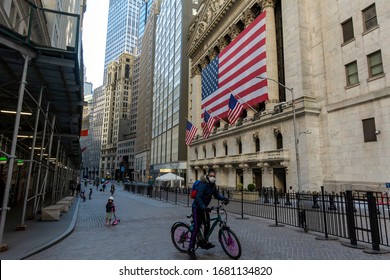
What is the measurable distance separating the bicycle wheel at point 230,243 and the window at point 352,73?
2449 cm

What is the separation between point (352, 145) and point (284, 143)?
24.7 ft

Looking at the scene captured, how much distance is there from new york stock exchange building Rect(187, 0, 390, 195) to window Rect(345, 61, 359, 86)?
96mm

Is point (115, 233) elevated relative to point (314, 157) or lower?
lower

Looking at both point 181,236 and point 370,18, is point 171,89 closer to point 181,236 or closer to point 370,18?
point 370,18

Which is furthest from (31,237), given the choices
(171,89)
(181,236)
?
(171,89)

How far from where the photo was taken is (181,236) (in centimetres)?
711

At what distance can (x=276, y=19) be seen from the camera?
125 feet

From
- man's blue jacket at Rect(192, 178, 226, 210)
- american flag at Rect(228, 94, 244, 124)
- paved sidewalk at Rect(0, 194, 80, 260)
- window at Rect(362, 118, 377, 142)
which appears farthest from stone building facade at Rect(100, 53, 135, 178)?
man's blue jacket at Rect(192, 178, 226, 210)

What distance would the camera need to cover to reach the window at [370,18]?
2364 centimetres

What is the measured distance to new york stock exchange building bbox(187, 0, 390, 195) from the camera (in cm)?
2316

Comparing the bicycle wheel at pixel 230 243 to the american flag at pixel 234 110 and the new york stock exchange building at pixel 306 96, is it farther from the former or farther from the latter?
the american flag at pixel 234 110

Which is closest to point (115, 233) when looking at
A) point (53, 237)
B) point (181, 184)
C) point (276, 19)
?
point (53, 237)

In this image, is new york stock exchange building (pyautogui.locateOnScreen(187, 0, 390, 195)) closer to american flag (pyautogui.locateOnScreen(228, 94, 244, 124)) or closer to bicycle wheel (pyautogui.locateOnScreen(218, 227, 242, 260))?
american flag (pyautogui.locateOnScreen(228, 94, 244, 124))

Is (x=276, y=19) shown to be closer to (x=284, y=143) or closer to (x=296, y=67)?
(x=296, y=67)
